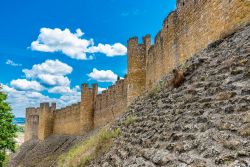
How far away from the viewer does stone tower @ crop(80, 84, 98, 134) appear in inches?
1199

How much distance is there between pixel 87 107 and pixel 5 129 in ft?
39.3

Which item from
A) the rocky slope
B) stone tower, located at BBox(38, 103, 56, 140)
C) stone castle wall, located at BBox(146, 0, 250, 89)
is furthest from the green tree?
stone tower, located at BBox(38, 103, 56, 140)

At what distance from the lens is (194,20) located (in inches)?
462

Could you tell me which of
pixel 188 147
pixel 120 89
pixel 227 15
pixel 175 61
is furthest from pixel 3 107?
pixel 188 147

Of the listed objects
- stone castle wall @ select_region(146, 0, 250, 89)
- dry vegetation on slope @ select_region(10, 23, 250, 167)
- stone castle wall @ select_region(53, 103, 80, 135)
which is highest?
stone castle wall @ select_region(146, 0, 250, 89)

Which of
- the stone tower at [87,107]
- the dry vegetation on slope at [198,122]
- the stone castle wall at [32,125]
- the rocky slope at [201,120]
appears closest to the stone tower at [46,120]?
the stone castle wall at [32,125]

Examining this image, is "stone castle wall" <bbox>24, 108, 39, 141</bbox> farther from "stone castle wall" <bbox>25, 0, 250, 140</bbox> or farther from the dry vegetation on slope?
the dry vegetation on slope

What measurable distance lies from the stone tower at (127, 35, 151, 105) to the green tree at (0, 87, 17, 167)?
6.83 m

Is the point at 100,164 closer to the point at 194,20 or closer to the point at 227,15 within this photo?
the point at 227,15

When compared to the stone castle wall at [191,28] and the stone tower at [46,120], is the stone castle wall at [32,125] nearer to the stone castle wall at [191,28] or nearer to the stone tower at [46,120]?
the stone tower at [46,120]

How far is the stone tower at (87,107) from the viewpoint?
3045cm

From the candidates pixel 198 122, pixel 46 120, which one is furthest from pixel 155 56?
Result: pixel 46 120

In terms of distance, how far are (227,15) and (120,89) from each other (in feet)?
53.2

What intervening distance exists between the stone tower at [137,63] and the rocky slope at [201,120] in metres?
11.7
